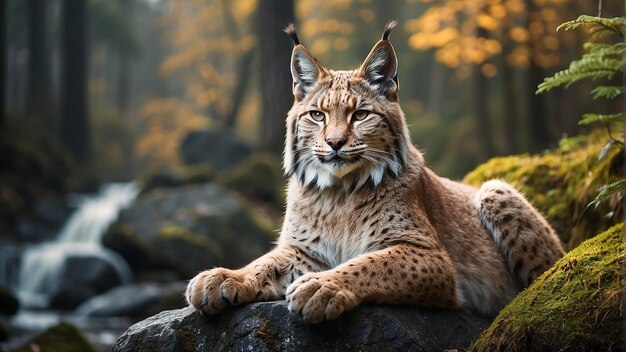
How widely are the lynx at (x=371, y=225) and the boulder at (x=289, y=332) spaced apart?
118 mm

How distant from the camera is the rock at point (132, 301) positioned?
1291 centimetres

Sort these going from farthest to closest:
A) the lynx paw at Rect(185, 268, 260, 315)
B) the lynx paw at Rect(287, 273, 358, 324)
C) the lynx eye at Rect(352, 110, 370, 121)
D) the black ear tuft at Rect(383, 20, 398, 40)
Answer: the lynx eye at Rect(352, 110, 370, 121)
the black ear tuft at Rect(383, 20, 398, 40)
the lynx paw at Rect(185, 268, 260, 315)
the lynx paw at Rect(287, 273, 358, 324)

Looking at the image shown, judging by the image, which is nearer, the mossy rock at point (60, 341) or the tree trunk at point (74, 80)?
the mossy rock at point (60, 341)

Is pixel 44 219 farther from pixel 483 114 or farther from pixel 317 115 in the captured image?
pixel 317 115

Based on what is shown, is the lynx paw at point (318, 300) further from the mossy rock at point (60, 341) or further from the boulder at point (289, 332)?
the mossy rock at point (60, 341)

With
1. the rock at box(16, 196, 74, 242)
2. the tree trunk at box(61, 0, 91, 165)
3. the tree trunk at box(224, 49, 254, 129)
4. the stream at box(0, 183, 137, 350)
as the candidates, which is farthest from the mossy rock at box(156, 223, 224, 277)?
the tree trunk at box(224, 49, 254, 129)

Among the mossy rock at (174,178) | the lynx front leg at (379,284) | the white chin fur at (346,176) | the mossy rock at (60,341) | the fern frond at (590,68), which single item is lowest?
the lynx front leg at (379,284)

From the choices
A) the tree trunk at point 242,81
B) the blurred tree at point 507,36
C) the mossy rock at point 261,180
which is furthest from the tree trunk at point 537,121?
the tree trunk at point 242,81

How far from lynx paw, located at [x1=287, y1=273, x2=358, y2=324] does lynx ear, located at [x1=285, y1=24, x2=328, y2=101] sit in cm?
176

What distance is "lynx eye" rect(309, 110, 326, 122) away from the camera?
520 centimetres

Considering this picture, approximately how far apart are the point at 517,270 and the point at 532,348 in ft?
6.29

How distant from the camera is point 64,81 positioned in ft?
90.5

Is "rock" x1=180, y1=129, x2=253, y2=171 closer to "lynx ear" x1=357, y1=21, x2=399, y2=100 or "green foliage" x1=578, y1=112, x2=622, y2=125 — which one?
"lynx ear" x1=357, y1=21, x2=399, y2=100

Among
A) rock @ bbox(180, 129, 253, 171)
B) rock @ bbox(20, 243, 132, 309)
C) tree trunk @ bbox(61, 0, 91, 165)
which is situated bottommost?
rock @ bbox(20, 243, 132, 309)
